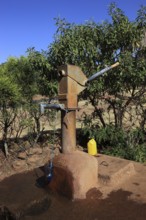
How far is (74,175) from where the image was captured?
366cm

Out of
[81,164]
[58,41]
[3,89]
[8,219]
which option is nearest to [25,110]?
[3,89]

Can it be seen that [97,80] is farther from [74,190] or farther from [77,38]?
[74,190]

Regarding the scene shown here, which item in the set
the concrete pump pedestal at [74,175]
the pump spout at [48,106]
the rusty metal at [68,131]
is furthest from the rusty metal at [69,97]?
the concrete pump pedestal at [74,175]

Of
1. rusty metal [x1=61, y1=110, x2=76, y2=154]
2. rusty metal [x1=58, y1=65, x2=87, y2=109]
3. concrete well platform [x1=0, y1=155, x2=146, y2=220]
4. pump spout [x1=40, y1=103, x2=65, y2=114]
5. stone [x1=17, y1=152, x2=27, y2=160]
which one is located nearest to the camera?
concrete well platform [x1=0, y1=155, x2=146, y2=220]

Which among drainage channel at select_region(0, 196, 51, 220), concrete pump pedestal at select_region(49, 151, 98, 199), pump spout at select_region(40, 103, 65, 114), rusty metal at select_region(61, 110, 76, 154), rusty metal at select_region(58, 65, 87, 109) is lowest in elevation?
drainage channel at select_region(0, 196, 51, 220)

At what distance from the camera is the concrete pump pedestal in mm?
3654

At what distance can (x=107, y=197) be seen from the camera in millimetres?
3682

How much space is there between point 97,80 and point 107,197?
116 inches

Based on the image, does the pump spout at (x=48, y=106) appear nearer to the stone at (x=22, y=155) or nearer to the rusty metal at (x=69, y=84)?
the rusty metal at (x=69, y=84)

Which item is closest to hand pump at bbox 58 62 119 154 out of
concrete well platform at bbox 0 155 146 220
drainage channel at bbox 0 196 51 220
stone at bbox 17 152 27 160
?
concrete well platform at bbox 0 155 146 220

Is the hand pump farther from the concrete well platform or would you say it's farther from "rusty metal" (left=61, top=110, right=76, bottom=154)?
the concrete well platform

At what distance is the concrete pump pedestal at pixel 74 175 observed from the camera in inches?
144

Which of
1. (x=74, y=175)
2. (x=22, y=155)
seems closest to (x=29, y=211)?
(x=74, y=175)

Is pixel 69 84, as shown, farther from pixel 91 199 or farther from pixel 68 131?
pixel 91 199
